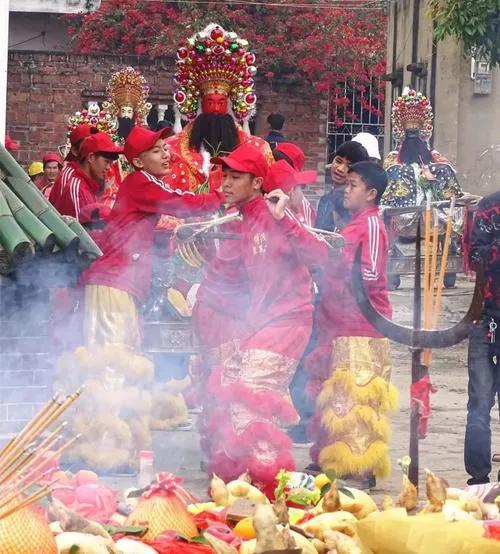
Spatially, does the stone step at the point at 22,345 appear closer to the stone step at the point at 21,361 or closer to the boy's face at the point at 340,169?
the stone step at the point at 21,361

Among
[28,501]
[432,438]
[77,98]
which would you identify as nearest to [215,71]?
[432,438]

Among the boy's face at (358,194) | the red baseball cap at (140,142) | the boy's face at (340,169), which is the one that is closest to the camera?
the boy's face at (358,194)

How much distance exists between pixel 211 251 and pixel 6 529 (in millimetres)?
4681

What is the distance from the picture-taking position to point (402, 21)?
88.1 feet

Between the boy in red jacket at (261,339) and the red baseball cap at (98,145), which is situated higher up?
the red baseball cap at (98,145)

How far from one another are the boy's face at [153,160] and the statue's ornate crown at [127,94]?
468 cm

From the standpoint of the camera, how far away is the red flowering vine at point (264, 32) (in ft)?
81.7

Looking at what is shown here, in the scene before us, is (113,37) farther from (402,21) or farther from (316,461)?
(316,461)

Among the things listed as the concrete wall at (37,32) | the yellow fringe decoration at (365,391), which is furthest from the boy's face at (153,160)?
the concrete wall at (37,32)

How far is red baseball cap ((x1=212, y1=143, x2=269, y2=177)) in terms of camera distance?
305 inches

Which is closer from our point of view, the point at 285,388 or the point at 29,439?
the point at 29,439

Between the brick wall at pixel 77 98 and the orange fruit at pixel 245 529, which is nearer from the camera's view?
the orange fruit at pixel 245 529

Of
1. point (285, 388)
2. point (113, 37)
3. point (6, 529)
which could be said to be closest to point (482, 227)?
point (285, 388)

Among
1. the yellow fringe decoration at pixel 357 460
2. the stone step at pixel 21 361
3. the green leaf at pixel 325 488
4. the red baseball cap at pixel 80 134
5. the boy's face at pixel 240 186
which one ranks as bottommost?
the yellow fringe decoration at pixel 357 460
